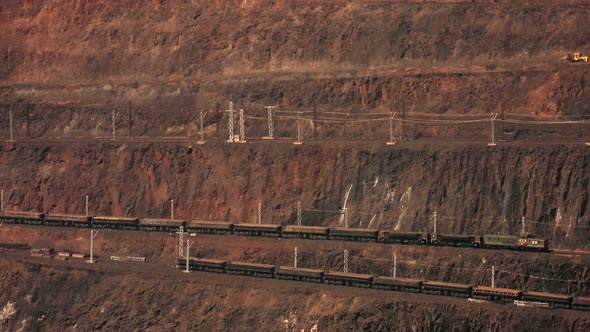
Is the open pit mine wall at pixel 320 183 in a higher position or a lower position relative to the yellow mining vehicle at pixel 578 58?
lower

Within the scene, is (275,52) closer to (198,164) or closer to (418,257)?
(198,164)

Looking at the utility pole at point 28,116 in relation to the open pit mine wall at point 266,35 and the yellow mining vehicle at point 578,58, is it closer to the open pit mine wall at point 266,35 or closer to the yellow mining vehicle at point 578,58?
the open pit mine wall at point 266,35

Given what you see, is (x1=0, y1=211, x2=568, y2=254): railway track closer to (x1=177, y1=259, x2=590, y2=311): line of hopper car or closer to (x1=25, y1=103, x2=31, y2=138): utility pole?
(x1=177, y1=259, x2=590, y2=311): line of hopper car

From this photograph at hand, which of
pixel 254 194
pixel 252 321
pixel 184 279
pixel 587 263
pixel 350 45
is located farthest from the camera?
pixel 350 45

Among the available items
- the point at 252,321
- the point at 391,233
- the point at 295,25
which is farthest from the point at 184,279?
the point at 295,25

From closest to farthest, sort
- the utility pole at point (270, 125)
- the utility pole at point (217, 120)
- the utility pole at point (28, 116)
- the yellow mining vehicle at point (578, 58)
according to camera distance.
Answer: the yellow mining vehicle at point (578, 58)
the utility pole at point (270, 125)
the utility pole at point (217, 120)
the utility pole at point (28, 116)

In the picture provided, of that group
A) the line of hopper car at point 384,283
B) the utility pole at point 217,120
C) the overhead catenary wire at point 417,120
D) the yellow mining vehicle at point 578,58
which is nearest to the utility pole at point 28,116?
the utility pole at point 217,120
